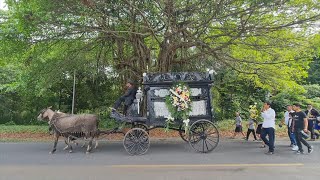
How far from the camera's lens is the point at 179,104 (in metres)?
9.05

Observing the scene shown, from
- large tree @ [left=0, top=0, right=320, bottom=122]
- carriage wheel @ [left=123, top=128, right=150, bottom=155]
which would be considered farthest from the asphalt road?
large tree @ [left=0, top=0, right=320, bottom=122]

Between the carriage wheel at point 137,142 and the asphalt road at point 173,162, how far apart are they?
249 millimetres

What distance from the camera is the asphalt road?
6.79m

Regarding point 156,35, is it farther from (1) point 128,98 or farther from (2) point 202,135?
(2) point 202,135

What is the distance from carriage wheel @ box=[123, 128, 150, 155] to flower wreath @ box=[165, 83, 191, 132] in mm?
822

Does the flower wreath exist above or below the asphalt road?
above

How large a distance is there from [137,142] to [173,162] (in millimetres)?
1494

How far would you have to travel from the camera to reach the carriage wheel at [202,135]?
9.30 m

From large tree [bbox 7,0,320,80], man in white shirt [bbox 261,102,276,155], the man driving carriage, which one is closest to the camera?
man in white shirt [bbox 261,102,276,155]

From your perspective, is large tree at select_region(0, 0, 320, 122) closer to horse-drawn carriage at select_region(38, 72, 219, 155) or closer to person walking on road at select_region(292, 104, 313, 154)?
horse-drawn carriage at select_region(38, 72, 219, 155)

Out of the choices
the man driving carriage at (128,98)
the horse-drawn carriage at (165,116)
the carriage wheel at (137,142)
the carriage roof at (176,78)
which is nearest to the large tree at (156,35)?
the carriage roof at (176,78)

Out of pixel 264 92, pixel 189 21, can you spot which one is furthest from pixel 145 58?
pixel 264 92

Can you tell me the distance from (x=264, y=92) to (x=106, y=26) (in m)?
14.4

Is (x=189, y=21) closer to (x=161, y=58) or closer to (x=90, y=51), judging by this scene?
(x=161, y=58)
